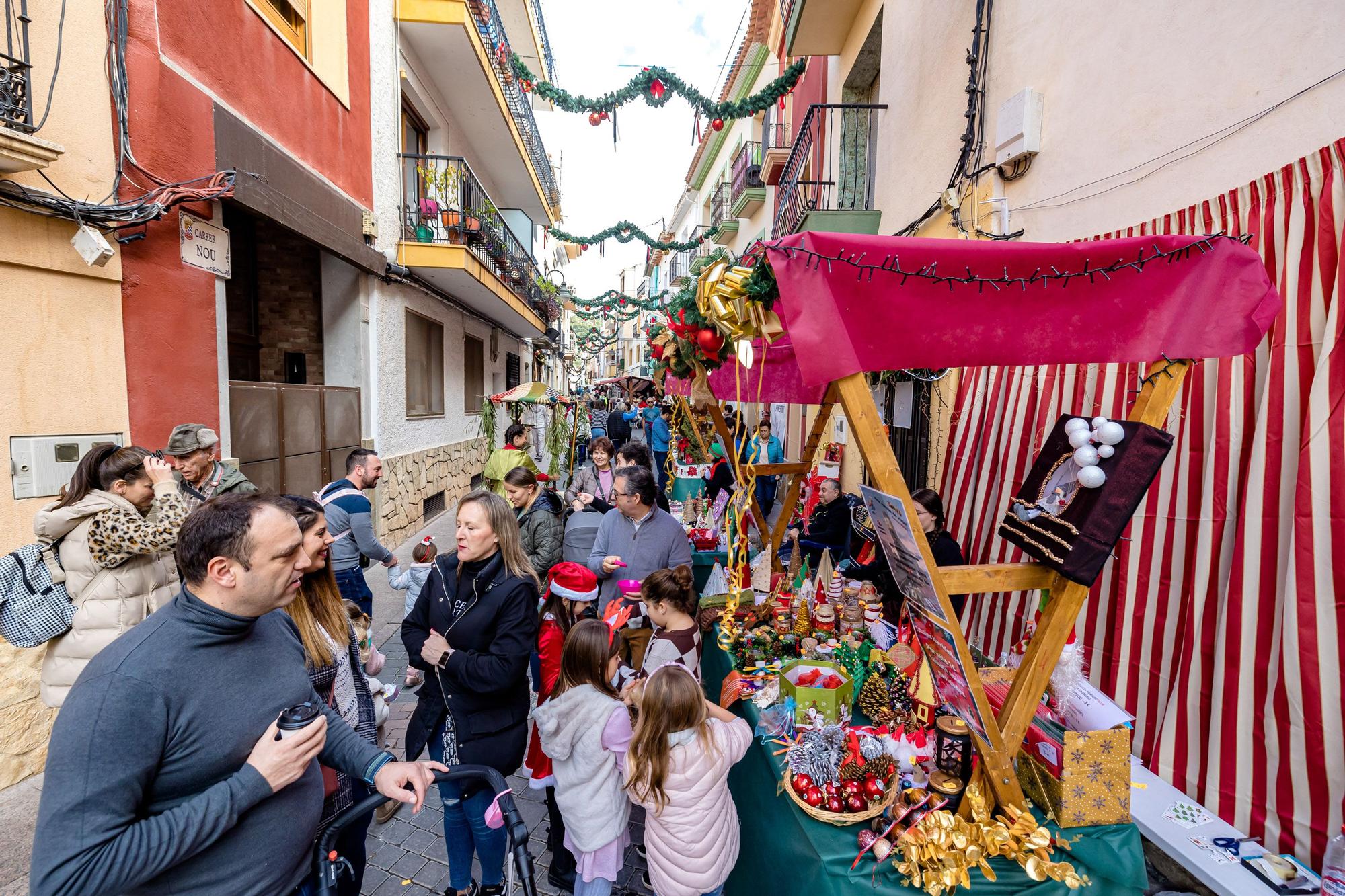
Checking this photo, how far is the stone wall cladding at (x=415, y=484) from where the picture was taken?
8648 millimetres

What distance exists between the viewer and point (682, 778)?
2271 mm

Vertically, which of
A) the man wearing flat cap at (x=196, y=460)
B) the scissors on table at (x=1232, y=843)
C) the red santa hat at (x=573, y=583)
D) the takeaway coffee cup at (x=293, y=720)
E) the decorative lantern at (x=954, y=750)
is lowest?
the scissors on table at (x=1232, y=843)

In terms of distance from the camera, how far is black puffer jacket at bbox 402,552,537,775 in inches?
101

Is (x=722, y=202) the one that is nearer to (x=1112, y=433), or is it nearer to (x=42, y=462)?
(x=42, y=462)

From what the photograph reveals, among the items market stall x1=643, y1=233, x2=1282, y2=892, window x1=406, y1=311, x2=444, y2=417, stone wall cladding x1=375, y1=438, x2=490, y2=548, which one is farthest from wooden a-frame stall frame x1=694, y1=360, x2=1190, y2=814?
window x1=406, y1=311, x2=444, y2=417

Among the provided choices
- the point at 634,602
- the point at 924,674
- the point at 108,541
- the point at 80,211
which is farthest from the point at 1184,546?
the point at 80,211

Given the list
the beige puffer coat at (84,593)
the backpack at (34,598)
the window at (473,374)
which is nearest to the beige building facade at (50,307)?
the beige puffer coat at (84,593)

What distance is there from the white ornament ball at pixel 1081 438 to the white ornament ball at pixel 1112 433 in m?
0.04

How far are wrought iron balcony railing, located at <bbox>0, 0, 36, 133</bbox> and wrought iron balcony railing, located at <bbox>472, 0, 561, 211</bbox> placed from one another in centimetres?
738

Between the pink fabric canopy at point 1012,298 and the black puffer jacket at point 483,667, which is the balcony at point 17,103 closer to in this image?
the black puffer jacket at point 483,667

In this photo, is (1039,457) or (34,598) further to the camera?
(34,598)

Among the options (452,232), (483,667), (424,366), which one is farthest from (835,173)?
(483,667)

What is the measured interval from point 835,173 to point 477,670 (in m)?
9.30

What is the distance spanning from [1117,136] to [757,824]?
172 inches
